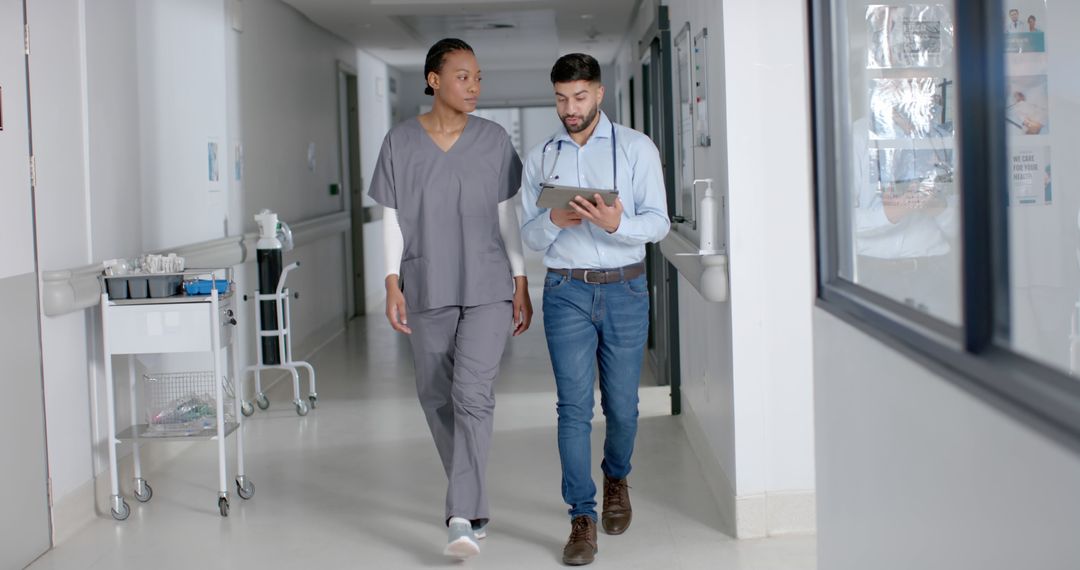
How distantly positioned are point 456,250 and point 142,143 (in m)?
2.25

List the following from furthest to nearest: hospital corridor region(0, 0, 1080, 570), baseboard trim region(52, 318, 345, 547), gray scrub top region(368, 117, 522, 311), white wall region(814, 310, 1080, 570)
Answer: baseboard trim region(52, 318, 345, 547) → gray scrub top region(368, 117, 522, 311) → hospital corridor region(0, 0, 1080, 570) → white wall region(814, 310, 1080, 570)

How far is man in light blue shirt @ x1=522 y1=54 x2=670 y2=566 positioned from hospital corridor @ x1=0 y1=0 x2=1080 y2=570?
0.01 metres

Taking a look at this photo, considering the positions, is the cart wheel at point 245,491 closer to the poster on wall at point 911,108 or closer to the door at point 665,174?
the door at point 665,174

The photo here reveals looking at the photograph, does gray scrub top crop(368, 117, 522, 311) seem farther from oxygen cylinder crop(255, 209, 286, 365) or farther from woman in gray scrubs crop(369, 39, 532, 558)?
oxygen cylinder crop(255, 209, 286, 365)

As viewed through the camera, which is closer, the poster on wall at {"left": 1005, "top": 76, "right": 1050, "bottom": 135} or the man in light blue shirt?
the poster on wall at {"left": 1005, "top": 76, "right": 1050, "bottom": 135}

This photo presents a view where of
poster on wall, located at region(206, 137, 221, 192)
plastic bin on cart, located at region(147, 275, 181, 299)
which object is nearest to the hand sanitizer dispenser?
plastic bin on cart, located at region(147, 275, 181, 299)

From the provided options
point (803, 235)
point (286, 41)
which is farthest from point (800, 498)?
point (286, 41)

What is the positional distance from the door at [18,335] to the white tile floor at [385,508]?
165 mm

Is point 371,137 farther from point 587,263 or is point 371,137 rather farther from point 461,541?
→ point 461,541

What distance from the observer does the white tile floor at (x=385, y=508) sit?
388cm

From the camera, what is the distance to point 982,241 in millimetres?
1767

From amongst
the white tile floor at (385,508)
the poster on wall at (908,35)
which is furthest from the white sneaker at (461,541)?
the poster on wall at (908,35)

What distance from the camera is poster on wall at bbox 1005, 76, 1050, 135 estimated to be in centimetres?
357

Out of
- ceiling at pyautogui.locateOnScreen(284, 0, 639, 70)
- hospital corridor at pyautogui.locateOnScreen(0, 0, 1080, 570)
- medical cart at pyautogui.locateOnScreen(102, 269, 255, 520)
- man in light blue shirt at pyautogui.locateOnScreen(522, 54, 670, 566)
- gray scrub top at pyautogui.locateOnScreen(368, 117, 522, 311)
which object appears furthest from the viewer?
ceiling at pyautogui.locateOnScreen(284, 0, 639, 70)
